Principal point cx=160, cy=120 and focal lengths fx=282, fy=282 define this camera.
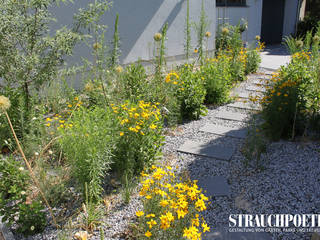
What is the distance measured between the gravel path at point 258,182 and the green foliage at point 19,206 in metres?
→ 0.13

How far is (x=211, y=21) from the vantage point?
329 inches

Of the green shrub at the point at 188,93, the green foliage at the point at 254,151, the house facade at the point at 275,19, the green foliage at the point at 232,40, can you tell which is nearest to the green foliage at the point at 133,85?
the green shrub at the point at 188,93

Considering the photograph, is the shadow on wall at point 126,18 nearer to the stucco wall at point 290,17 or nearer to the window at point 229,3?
the window at point 229,3

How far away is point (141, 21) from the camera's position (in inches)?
261

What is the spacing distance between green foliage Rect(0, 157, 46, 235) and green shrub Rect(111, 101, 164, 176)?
89cm

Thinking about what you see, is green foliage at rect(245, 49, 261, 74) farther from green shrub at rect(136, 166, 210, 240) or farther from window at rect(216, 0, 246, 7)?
green shrub at rect(136, 166, 210, 240)

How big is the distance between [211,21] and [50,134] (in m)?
6.45

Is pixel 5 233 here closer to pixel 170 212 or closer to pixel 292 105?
pixel 170 212

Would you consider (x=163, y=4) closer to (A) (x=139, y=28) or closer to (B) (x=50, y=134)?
(A) (x=139, y=28)

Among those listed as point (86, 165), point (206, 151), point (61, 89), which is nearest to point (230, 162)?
point (206, 151)

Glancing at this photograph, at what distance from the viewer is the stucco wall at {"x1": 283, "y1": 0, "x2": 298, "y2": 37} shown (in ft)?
49.4

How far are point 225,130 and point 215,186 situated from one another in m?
1.52

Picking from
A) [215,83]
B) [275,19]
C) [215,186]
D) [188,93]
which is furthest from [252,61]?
[275,19]

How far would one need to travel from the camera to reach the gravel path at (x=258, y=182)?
2.59 m
